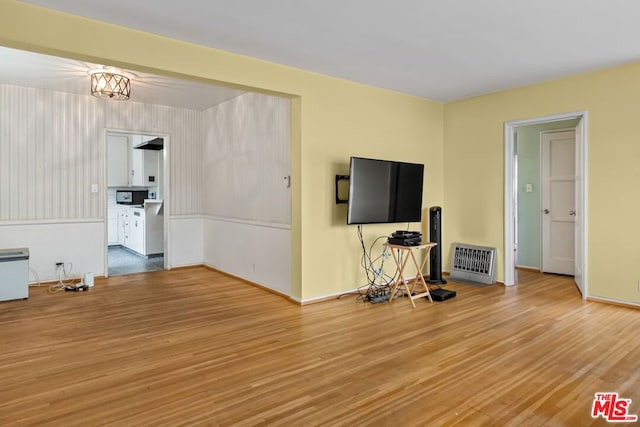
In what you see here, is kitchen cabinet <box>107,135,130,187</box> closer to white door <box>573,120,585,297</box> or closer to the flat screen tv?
the flat screen tv

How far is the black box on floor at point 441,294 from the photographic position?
4.47 meters

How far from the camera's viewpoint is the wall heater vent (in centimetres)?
523

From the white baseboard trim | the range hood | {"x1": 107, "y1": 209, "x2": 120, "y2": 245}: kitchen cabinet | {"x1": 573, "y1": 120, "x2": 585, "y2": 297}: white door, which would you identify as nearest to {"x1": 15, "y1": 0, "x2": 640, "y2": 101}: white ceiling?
{"x1": 573, "y1": 120, "x2": 585, "y2": 297}: white door

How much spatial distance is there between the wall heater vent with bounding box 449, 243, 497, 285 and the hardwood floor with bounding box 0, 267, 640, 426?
0.64 metres

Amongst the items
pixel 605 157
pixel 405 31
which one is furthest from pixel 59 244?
pixel 605 157

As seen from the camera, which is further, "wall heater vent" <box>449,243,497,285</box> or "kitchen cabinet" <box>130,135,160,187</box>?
"kitchen cabinet" <box>130,135,160,187</box>

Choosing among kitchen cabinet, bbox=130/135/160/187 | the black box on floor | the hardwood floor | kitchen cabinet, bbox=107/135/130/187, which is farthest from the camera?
kitchen cabinet, bbox=107/135/130/187

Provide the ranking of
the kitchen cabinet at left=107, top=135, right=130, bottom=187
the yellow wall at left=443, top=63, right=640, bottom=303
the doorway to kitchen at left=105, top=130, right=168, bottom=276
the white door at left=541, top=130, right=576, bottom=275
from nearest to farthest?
the yellow wall at left=443, top=63, right=640, bottom=303 < the white door at left=541, top=130, right=576, bottom=275 < the doorway to kitchen at left=105, top=130, right=168, bottom=276 < the kitchen cabinet at left=107, top=135, right=130, bottom=187

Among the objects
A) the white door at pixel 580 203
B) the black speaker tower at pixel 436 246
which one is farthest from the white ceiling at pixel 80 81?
the white door at pixel 580 203

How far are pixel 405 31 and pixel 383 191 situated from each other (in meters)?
1.77

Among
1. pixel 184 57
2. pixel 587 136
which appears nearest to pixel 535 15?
pixel 587 136

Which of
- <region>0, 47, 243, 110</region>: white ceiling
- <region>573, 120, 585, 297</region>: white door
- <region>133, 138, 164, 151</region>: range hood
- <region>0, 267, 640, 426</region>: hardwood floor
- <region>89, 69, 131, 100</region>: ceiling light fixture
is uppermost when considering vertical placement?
<region>0, 47, 243, 110</region>: white ceiling

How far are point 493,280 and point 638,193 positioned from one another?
6.12ft

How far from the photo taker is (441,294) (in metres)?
4.54
